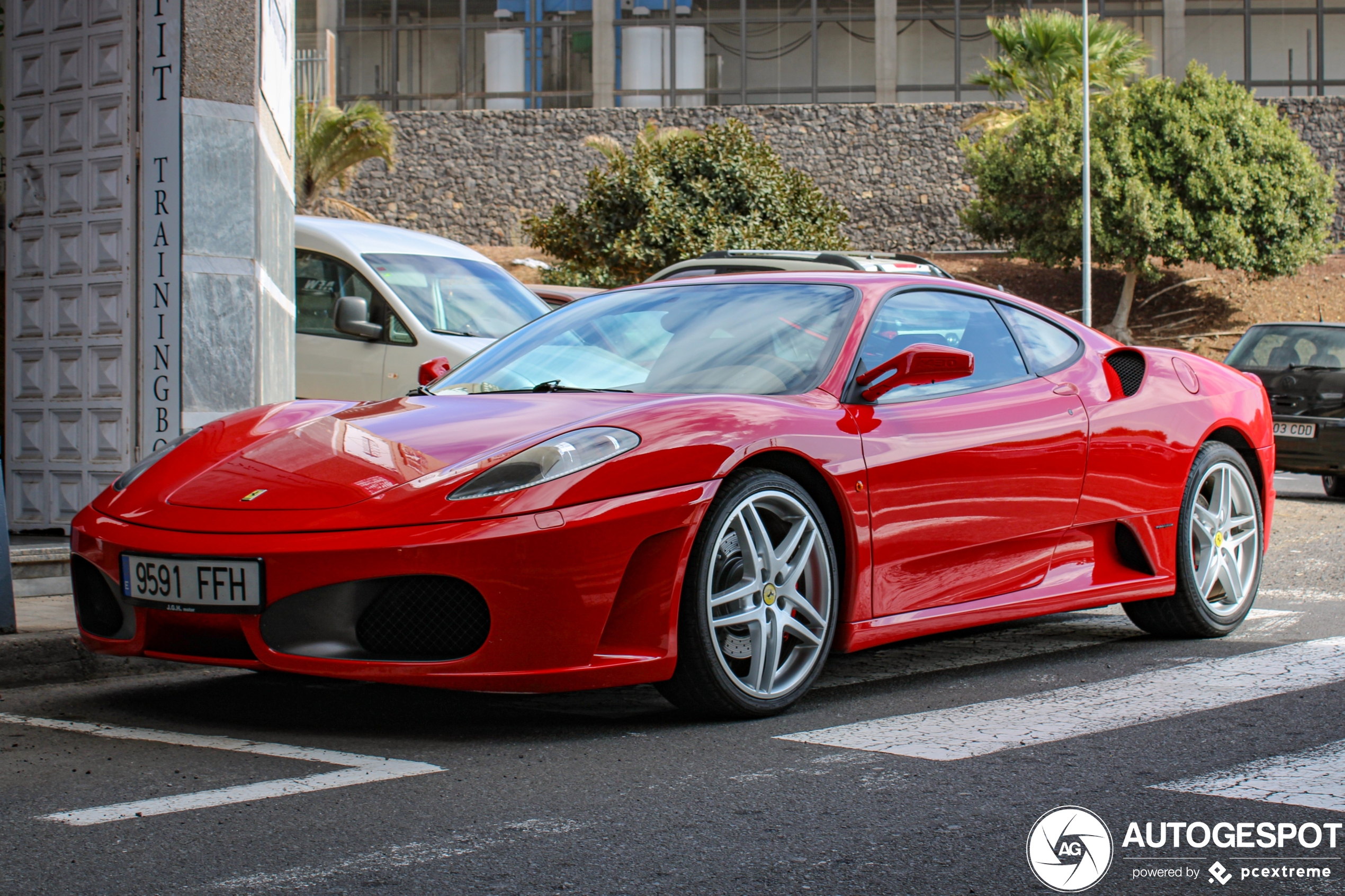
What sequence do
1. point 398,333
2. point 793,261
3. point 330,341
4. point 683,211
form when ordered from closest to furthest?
point 398,333 → point 330,341 → point 793,261 → point 683,211

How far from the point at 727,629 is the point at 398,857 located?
4.58 feet

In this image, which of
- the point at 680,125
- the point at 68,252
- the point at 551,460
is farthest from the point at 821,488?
the point at 680,125

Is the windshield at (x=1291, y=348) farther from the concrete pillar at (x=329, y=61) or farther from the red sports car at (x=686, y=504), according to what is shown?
the concrete pillar at (x=329, y=61)

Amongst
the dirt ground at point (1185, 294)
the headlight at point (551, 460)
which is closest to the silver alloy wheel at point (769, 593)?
the headlight at point (551, 460)

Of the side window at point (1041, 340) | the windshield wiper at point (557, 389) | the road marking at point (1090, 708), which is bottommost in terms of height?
the road marking at point (1090, 708)

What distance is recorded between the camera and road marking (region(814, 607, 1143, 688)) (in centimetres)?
496

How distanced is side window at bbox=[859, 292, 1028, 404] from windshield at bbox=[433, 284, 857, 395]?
145 millimetres

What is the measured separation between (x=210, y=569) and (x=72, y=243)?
524cm

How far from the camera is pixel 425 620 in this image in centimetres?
361

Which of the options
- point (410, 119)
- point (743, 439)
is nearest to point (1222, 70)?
point (410, 119)

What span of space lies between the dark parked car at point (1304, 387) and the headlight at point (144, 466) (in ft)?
33.0

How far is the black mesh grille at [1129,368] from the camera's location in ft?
17.7

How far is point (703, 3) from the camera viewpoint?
42.6 metres

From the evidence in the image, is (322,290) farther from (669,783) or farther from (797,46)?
(797,46)
